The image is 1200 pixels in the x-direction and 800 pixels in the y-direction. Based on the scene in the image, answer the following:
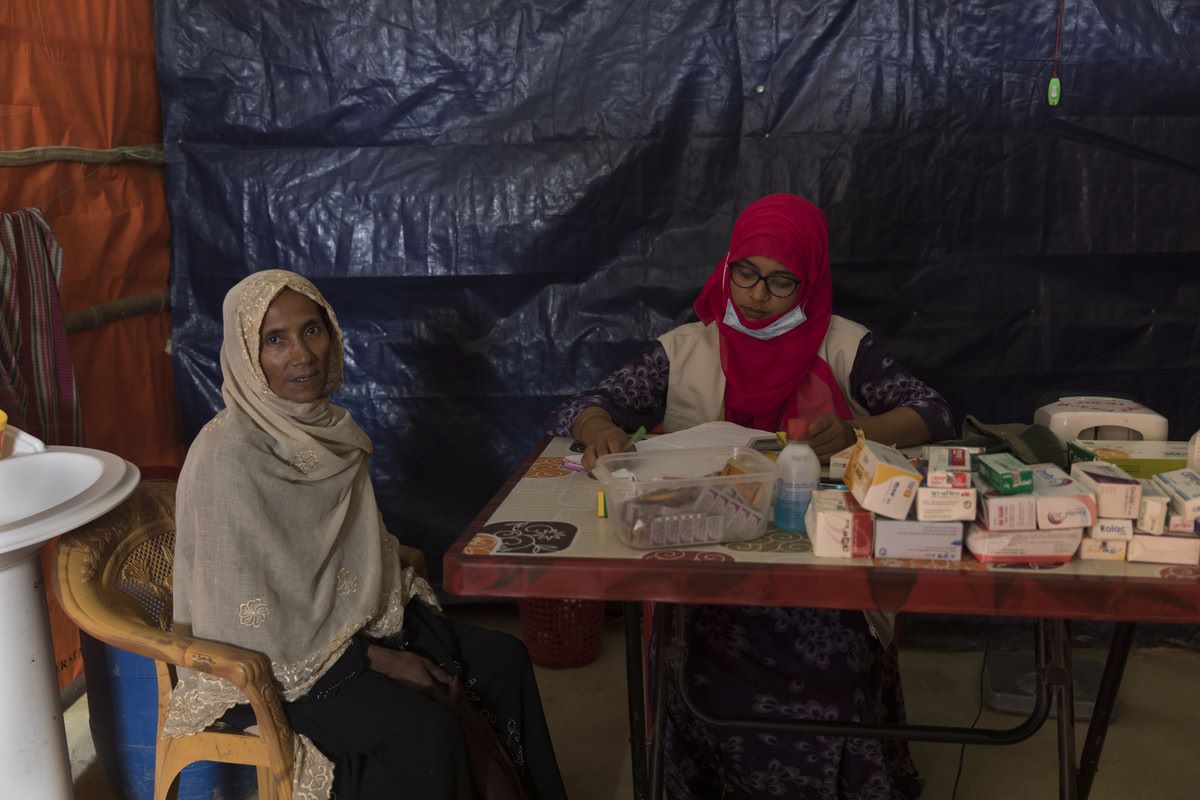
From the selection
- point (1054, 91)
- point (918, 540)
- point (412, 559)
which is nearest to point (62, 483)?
point (412, 559)

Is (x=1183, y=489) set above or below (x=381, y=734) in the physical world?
above

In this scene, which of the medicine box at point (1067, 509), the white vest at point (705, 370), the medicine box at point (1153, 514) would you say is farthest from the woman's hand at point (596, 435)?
the medicine box at point (1153, 514)

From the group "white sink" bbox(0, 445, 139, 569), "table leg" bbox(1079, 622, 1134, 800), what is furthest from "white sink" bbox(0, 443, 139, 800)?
"table leg" bbox(1079, 622, 1134, 800)

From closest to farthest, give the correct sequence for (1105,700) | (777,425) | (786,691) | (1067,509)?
(1067,509) < (1105,700) < (786,691) < (777,425)

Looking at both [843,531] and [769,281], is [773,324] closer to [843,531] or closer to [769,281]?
[769,281]

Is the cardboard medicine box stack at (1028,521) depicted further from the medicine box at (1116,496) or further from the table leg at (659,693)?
the table leg at (659,693)

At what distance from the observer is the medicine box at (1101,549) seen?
1.63 m

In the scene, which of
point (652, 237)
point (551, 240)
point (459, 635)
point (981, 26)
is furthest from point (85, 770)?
point (981, 26)

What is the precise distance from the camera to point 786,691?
7.82 ft

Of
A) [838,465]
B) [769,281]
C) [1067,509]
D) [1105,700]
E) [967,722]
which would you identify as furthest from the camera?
[967,722]

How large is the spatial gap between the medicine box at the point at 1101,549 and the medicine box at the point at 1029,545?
0.02 metres

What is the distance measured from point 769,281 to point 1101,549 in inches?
43.1

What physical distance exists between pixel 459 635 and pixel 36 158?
1767 millimetres

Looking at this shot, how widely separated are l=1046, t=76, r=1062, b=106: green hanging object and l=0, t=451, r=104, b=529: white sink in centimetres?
284
